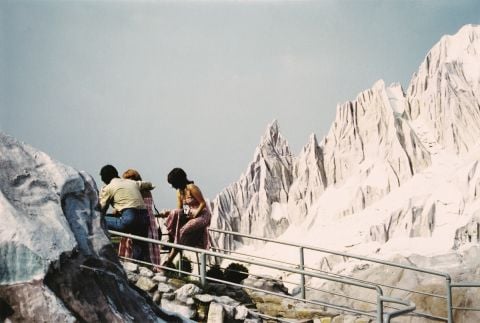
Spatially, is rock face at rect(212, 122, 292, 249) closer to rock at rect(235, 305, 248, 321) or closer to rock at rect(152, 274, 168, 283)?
rock at rect(152, 274, 168, 283)

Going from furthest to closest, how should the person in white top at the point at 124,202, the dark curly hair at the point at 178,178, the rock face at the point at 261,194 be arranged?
the rock face at the point at 261,194 → the dark curly hair at the point at 178,178 → the person in white top at the point at 124,202

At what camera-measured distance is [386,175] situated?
28750 mm

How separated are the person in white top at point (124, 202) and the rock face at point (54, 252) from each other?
9.03 ft

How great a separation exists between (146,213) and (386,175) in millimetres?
22572

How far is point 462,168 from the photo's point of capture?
2591cm

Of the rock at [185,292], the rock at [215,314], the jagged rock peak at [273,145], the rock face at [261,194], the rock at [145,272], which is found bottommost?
the rock at [215,314]

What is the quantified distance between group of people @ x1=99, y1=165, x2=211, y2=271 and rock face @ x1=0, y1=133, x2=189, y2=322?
2431mm

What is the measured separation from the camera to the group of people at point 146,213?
710cm

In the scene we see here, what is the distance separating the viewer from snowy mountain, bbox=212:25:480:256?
25078mm

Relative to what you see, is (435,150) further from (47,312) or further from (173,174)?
(47,312)

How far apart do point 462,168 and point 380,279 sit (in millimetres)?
14333

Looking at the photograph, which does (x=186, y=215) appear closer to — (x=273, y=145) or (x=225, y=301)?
(x=225, y=301)

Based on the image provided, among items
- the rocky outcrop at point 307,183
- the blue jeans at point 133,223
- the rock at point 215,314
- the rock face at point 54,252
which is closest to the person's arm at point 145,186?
the blue jeans at point 133,223

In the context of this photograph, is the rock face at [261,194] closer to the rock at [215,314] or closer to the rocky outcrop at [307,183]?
the rocky outcrop at [307,183]
